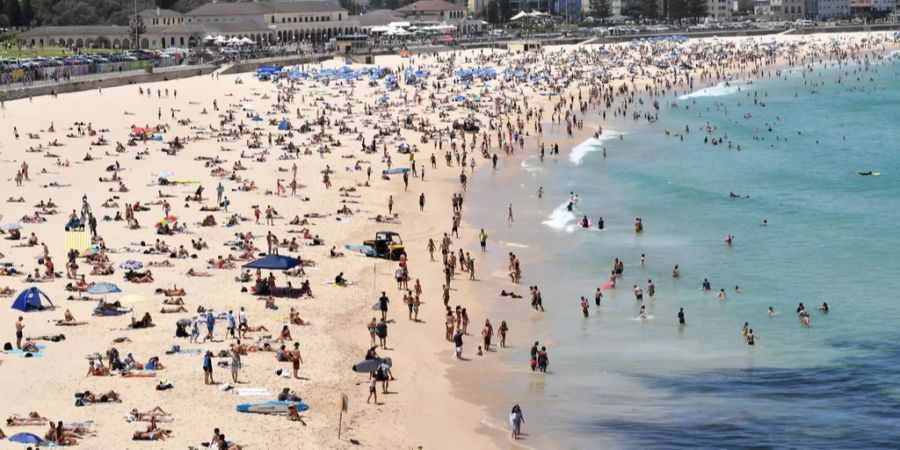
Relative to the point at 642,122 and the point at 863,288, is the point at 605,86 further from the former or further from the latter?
the point at 863,288

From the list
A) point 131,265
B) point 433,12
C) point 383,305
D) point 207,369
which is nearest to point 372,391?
point 207,369

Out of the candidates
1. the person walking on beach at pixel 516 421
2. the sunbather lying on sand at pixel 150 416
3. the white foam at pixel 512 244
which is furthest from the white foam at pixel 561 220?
the sunbather lying on sand at pixel 150 416

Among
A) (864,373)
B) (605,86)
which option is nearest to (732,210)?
(864,373)

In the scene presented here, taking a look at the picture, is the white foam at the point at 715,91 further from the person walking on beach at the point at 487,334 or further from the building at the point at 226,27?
the person walking on beach at the point at 487,334

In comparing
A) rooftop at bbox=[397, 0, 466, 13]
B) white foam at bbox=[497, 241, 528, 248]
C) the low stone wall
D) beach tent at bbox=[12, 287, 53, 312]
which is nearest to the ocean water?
white foam at bbox=[497, 241, 528, 248]

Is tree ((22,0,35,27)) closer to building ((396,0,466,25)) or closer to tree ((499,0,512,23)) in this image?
building ((396,0,466,25))
